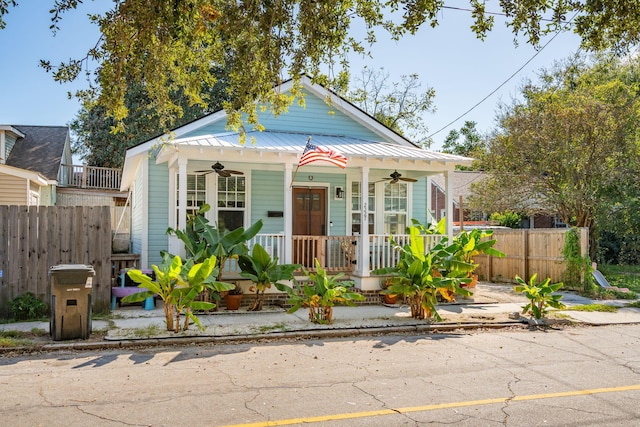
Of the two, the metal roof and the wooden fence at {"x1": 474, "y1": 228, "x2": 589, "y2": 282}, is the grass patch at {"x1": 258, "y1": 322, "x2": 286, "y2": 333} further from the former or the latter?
the wooden fence at {"x1": 474, "y1": 228, "x2": 589, "y2": 282}

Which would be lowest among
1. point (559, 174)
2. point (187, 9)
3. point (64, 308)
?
point (64, 308)

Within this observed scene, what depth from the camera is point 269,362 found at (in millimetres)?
6945

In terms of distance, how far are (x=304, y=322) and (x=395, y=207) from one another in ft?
22.7

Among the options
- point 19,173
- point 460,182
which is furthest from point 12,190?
point 460,182

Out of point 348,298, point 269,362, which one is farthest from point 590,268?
point 269,362

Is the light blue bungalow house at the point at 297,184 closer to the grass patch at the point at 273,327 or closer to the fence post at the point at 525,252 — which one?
the grass patch at the point at 273,327

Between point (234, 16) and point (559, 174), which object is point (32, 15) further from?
point (559, 174)

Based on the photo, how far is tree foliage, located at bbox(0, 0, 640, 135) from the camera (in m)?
7.66

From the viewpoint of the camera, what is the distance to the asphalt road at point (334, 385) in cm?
470

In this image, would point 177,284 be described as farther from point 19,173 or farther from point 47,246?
point 19,173

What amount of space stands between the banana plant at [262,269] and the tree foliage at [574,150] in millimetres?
11630

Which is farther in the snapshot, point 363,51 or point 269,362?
point 363,51

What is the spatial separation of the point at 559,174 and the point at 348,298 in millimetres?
12355

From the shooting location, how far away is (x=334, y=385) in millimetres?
5793
